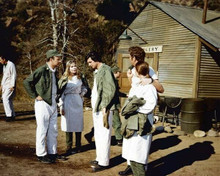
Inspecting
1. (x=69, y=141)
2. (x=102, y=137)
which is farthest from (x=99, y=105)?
(x=69, y=141)

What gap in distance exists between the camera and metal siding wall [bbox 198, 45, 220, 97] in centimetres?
904

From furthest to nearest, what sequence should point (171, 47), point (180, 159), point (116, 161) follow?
point (171, 47)
point (180, 159)
point (116, 161)

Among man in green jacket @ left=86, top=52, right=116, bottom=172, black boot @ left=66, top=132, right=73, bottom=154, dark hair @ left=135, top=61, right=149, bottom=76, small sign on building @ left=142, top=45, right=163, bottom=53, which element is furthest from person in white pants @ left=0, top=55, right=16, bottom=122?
small sign on building @ left=142, top=45, right=163, bottom=53

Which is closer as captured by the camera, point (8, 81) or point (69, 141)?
point (69, 141)

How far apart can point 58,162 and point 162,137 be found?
350 centimetres

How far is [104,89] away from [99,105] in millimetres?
297

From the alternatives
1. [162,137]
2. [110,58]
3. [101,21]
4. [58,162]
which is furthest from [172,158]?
[101,21]

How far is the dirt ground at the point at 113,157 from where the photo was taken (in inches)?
165

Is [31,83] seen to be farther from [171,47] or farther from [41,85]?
[171,47]

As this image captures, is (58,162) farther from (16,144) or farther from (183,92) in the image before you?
(183,92)

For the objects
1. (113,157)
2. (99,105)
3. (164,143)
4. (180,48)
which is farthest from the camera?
(180,48)

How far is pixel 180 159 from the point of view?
5.10 meters

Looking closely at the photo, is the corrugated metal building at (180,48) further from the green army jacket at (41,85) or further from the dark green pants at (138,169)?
the green army jacket at (41,85)

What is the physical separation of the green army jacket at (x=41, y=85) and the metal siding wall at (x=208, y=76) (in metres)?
6.84
